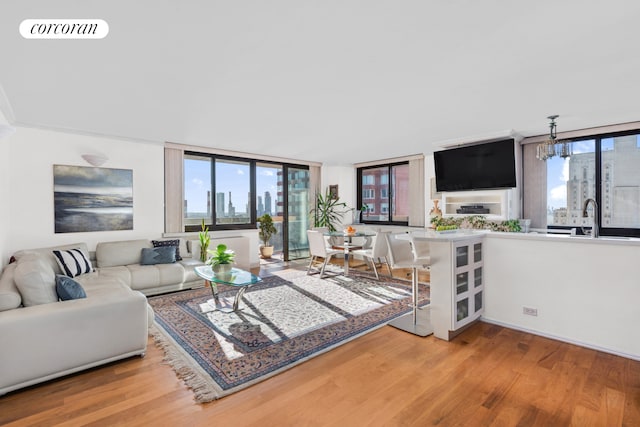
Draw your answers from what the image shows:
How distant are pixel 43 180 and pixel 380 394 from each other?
5339 mm

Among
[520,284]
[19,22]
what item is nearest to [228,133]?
[19,22]

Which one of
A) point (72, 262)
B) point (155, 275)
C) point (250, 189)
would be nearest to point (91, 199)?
point (72, 262)

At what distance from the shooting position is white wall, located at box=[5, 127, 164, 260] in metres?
4.17

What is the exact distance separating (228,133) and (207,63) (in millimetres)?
2395

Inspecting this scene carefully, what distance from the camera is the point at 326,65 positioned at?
8.16ft

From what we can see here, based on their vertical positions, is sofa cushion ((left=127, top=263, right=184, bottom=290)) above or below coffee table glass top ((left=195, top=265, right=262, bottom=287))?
below

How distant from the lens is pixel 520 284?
3.19 metres

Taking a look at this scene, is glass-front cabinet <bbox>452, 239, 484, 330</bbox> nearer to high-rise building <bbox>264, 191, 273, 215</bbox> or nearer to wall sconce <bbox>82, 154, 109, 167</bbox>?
high-rise building <bbox>264, 191, 273, 215</bbox>

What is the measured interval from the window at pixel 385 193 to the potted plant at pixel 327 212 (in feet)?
2.35

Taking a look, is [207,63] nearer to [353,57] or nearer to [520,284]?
[353,57]

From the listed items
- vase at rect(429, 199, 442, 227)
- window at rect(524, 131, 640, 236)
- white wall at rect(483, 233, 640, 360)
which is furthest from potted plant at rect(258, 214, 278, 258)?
window at rect(524, 131, 640, 236)

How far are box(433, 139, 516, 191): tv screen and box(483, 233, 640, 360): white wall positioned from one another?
5.94 ft

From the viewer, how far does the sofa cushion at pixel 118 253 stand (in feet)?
14.7

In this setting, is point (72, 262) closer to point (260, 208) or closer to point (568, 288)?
point (260, 208)
